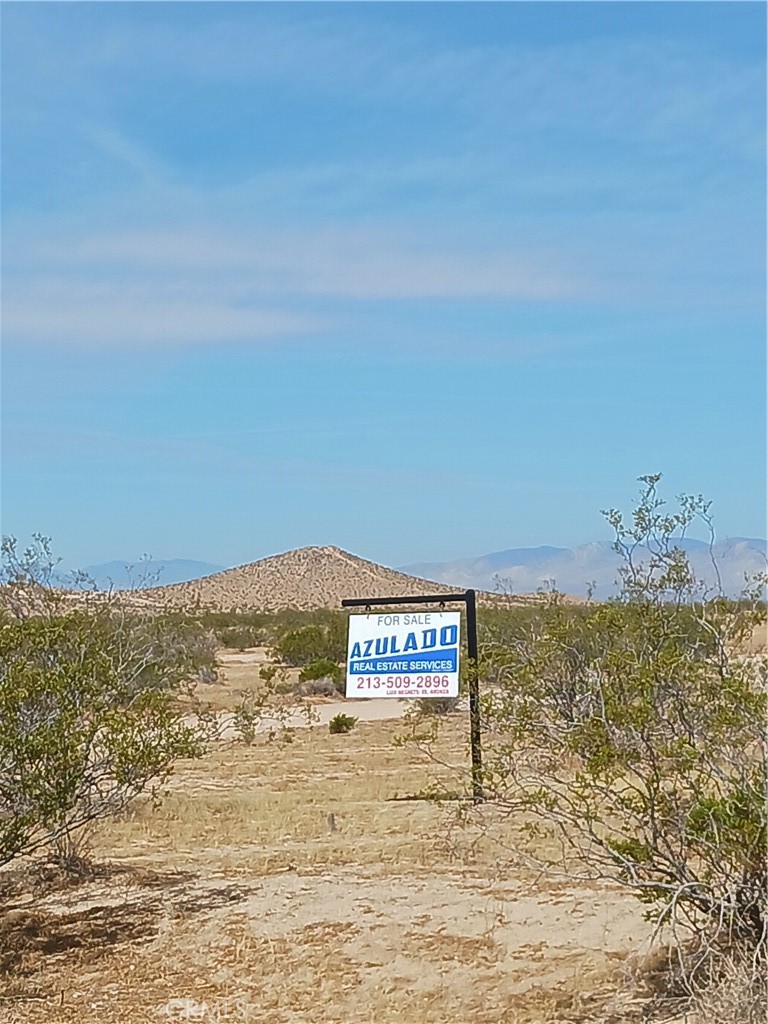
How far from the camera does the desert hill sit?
83.1m

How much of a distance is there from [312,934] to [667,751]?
3157mm

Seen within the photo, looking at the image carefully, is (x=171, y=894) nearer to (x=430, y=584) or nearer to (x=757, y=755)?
(x=757, y=755)

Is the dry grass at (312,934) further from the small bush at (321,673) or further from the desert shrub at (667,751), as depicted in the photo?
the small bush at (321,673)

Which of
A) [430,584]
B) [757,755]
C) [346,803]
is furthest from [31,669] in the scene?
[430,584]

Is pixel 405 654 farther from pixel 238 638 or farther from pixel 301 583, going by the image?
pixel 301 583

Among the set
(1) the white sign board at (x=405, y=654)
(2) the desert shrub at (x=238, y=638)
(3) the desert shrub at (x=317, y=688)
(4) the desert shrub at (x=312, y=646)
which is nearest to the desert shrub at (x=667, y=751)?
(1) the white sign board at (x=405, y=654)

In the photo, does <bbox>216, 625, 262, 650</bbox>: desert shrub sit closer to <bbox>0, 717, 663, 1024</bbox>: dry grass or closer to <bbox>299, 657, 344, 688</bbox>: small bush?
<bbox>299, 657, 344, 688</bbox>: small bush

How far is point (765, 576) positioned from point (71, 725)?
4119mm

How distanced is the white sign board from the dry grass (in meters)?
1.55

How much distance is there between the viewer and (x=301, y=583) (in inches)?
3506

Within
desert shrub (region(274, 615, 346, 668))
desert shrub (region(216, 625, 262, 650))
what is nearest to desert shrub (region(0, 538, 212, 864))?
desert shrub (region(274, 615, 346, 668))

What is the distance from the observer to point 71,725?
25.3ft

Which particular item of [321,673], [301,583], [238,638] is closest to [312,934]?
[321,673]

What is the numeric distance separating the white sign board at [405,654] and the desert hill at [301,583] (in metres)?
64.6
